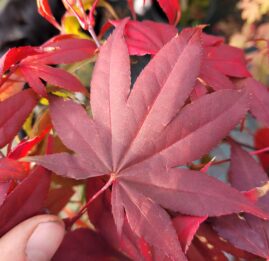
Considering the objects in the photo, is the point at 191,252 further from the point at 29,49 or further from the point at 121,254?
the point at 29,49

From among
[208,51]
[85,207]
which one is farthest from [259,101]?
[85,207]

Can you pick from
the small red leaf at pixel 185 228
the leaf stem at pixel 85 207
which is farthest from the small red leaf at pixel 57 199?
the small red leaf at pixel 185 228

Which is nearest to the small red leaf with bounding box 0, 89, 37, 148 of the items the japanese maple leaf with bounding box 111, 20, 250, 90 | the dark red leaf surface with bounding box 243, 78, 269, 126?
the japanese maple leaf with bounding box 111, 20, 250, 90

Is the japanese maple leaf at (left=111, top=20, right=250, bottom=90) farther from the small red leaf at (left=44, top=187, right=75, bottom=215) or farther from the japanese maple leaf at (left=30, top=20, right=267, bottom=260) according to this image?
the small red leaf at (left=44, top=187, right=75, bottom=215)

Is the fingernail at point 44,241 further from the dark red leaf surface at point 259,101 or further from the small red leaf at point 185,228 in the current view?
the dark red leaf surface at point 259,101

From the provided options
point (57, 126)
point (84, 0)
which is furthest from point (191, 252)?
point (84, 0)

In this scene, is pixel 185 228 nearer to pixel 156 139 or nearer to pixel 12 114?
pixel 156 139

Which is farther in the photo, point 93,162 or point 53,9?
point 53,9
